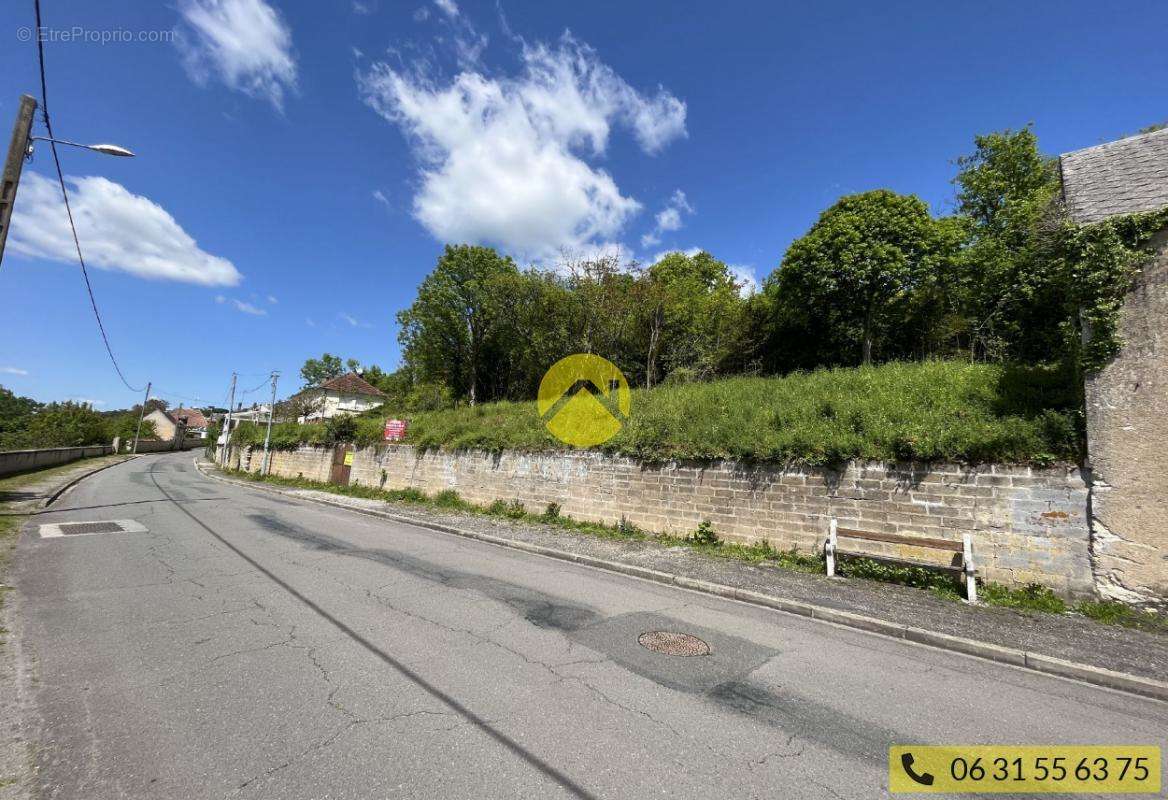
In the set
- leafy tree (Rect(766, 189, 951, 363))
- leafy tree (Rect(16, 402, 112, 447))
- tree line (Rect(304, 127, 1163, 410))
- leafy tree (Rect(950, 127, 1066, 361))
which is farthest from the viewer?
leafy tree (Rect(16, 402, 112, 447))

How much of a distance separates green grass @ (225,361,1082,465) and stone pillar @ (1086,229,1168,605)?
0.42 m

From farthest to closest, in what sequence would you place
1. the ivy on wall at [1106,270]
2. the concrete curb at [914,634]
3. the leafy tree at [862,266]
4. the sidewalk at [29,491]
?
the leafy tree at [862,266] < the sidewalk at [29,491] < the ivy on wall at [1106,270] < the concrete curb at [914,634]

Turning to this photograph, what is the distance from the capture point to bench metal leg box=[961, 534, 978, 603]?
6574 mm

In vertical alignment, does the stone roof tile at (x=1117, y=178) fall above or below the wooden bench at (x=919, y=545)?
above

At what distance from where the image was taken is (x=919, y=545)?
24.4ft

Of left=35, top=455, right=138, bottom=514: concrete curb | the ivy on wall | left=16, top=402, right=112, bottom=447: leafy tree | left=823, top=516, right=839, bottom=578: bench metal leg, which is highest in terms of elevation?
the ivy on wall

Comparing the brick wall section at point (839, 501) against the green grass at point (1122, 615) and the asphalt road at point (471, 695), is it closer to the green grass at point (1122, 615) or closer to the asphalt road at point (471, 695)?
the green grass at point (1122, 615)

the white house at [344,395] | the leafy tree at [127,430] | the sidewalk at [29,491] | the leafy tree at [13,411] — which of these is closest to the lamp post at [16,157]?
the sidewalk at [29,491]

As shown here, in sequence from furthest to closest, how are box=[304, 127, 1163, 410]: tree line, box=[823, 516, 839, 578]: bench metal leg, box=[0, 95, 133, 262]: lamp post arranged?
box=[304, 127, 1163, 410]: tree line
box=[0, 95, 133, 262]: lamp post
box=[823, 516, 839, 578]: bench metal leg

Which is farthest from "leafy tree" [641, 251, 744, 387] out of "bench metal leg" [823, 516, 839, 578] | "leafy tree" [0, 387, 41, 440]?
"leafy tree" [0, 387, 41, 440]

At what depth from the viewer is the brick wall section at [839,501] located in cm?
661

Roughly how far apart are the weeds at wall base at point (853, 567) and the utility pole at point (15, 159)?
11863 mm

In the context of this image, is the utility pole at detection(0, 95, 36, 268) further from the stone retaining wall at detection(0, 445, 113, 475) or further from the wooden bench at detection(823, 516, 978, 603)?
the stone retaining wall at detection(0, 445, 113, 475)

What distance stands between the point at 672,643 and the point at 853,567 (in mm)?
4591
